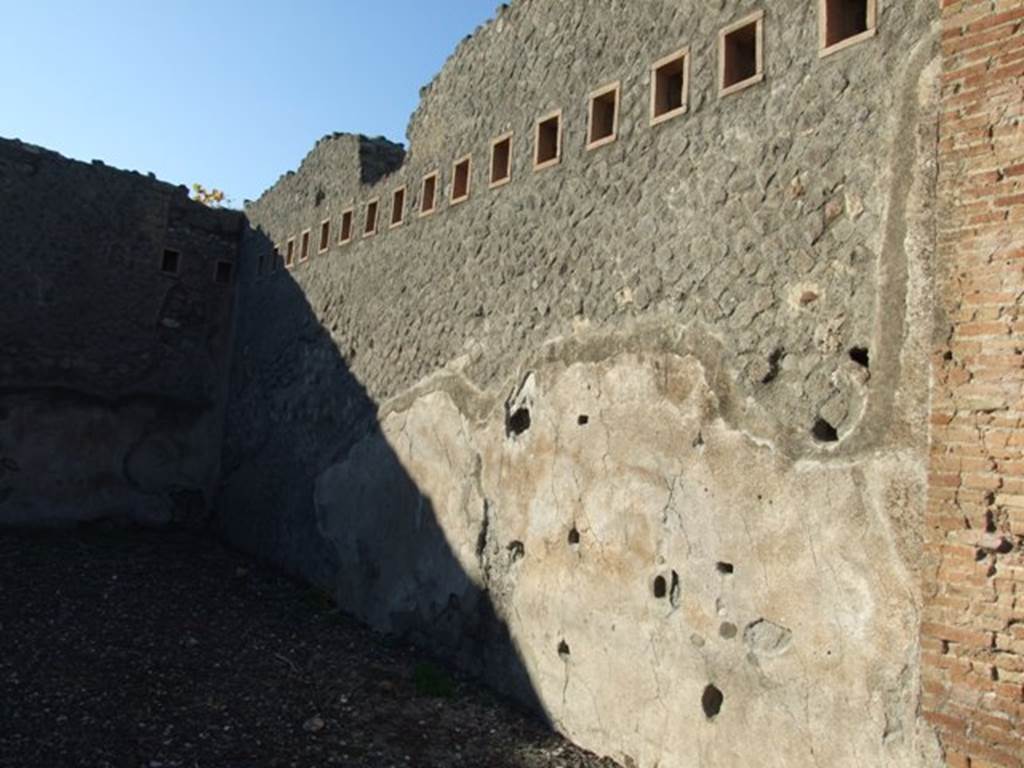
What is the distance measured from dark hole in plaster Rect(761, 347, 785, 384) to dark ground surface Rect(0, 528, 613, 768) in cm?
209

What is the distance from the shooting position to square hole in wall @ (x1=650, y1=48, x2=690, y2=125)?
4.58 meters

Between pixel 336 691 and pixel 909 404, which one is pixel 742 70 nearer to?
pixel 909 404

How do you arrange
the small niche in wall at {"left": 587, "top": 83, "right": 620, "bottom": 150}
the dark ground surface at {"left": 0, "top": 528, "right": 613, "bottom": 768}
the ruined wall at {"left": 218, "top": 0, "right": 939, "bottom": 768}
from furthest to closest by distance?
the small niche in wall at {"left": 587, "top": 83, "right": 620, "bottom": 150}, the dark ground surface at {"left": 0, "top": 528, "right": 613, "bottom": 768}, the ruined wall at {"left": 218, "top": 0, "right": 939, "bottom": 768}

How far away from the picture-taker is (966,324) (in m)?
2.93

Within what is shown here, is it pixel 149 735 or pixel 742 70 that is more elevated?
pixel 742 70

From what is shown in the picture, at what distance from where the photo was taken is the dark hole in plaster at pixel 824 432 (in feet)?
11.5

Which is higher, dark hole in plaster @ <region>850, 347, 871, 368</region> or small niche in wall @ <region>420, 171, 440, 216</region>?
small niche in wall @ <region>420, 171, 440, 216</region>

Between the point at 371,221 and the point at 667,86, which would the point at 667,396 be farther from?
the point at 371,221

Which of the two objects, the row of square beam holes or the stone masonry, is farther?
the row of square beam holes

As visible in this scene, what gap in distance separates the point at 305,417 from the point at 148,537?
2430mm

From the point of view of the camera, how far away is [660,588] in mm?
4223

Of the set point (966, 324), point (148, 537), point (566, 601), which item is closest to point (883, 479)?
point (966, 324)

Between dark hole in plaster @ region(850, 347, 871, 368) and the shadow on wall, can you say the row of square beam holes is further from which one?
the shadow on wall

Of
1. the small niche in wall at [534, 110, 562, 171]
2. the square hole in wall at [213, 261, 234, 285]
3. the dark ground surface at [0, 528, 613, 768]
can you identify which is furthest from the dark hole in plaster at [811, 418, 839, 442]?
the square hole in wall at [213, 261, 234, 285]
